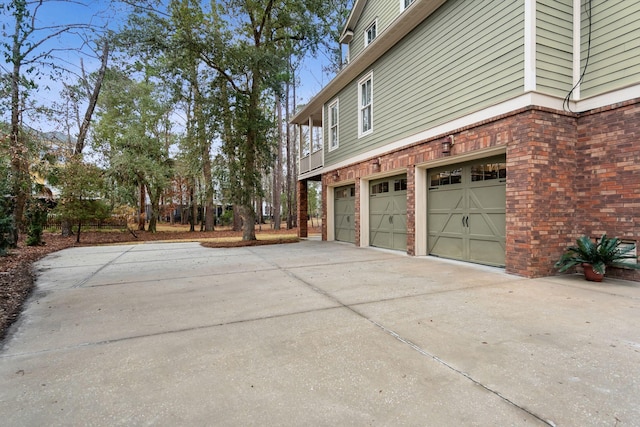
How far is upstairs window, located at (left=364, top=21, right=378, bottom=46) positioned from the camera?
10773 millimetres

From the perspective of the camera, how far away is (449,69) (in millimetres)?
6371

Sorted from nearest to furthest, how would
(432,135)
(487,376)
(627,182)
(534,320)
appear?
(487,376), (534,320), (627,182), (432,135)

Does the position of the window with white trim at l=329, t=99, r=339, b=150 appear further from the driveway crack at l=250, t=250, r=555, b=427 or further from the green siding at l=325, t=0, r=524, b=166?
the driveway crack at l=250, t=250, r=555, b=427

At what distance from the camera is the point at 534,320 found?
313 cm

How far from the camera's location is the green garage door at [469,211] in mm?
5758

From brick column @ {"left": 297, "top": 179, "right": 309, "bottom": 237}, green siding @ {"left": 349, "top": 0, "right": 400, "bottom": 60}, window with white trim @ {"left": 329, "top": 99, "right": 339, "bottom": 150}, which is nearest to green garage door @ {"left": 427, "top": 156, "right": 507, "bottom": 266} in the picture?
window with white trim @ {"left": 329, "top": 99, "right": 339, "bottom": 150}

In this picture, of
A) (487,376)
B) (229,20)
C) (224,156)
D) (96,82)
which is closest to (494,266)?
(487,376)

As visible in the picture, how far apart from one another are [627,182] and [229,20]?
13.1 meters

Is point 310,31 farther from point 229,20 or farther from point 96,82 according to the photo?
point 96,82

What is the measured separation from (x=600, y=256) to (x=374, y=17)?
9.86 metres

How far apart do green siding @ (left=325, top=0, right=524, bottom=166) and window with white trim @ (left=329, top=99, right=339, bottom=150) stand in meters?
2.31

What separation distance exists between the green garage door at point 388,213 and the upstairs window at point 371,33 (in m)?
5.45

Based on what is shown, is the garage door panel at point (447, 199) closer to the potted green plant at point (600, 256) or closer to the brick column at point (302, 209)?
the potted green plant at point (600, 256)

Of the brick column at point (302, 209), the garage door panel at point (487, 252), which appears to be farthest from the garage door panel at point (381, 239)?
the brick column at point (302, 209)
